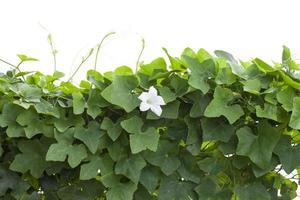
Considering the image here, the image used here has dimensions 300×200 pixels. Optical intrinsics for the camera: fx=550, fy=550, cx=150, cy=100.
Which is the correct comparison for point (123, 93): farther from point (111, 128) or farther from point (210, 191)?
point (210, 191)

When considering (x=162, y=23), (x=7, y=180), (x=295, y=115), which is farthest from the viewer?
(x=162, y=23)

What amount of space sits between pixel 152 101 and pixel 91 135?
171 mm

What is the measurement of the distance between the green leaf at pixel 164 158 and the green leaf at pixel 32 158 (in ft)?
0.83

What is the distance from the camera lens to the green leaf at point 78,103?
4.29 feet

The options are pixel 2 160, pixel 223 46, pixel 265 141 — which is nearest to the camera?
pixel 265 141

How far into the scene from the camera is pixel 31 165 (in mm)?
1351

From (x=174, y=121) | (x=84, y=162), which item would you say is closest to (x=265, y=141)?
(x=174, y=121)

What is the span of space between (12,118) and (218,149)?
1.67 ft

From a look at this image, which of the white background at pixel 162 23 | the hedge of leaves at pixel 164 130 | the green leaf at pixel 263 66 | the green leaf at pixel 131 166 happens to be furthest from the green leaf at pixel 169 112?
the white background at pixel 162 23

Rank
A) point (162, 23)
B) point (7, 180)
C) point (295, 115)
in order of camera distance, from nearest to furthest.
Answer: point (295, 115)
point (7, 180)
point (162, 23)

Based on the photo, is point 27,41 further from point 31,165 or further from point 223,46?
point 31,165

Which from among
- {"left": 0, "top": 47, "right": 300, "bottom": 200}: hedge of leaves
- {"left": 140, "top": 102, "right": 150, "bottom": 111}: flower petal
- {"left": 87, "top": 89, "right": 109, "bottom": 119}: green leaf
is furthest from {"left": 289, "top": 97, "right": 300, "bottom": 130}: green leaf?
{"left": 87, "top": 89, "right": 109, "bottom": 119}: green leaf

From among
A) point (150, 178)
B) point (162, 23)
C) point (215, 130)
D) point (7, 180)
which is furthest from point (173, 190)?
point (162, 23)

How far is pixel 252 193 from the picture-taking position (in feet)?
4.36
